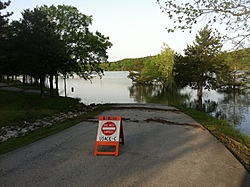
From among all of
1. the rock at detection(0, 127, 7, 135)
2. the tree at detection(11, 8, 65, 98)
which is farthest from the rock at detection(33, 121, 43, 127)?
the tree at detection(11, 8, 65, 98)

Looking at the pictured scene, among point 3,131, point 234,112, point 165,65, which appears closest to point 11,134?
point 3,131

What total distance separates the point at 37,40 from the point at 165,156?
1758cm

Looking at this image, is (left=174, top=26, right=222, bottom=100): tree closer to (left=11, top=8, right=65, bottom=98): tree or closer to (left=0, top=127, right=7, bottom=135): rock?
(left=11, top=8, right=65, bottom=98): tree

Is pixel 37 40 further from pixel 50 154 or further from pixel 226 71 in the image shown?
pixel 226 71

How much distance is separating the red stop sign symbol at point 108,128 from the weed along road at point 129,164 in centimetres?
6

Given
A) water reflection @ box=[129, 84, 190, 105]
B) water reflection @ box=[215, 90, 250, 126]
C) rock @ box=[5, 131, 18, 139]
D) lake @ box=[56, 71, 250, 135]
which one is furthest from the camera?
water reflection @ box=[129, 84, 190, 105]

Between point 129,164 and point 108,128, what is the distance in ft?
4.60

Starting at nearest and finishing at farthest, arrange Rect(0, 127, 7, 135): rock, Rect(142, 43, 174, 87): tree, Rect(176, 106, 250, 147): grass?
Rect(176, 106, 250, 147): grass < Rect(0, 127, 7, 135): rock < Rect(142, 43, 174, 87): tree

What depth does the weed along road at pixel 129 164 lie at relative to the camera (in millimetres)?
4938

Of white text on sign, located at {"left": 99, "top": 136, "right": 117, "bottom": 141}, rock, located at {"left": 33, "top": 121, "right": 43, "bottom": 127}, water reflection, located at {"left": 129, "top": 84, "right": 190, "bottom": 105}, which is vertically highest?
white text on sign, located at {"left": 99, "top": 136, "right": 117, "bottom": 141}

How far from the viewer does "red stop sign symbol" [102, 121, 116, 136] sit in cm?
691

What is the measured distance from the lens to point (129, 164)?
5859mm

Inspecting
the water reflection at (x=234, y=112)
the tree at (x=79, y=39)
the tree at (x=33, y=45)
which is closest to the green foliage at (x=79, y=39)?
the tree at (x=79, y=39)

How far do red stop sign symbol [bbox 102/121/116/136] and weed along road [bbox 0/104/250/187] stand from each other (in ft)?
0.19
